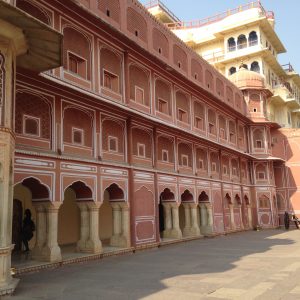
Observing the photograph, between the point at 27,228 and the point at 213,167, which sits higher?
the point at 213,167

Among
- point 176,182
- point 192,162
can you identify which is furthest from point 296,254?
point 192,162

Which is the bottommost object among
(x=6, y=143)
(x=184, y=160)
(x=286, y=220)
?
(x=286, y=220)

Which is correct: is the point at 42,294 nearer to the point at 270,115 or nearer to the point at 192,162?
the point at 192,162

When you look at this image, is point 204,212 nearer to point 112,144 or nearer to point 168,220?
point 168,220

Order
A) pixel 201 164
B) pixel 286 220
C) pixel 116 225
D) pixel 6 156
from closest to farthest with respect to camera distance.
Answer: pixel 6 156, pixel 116 225, pixel 201 164, pixel 286 220

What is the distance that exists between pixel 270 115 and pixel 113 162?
23.5 meters

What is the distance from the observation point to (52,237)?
12562 mm

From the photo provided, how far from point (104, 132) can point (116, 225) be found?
150 inches

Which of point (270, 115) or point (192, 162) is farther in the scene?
point (270, 115)

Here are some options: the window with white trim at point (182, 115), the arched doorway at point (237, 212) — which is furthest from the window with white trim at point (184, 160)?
the arched doorway at point (237, 212)

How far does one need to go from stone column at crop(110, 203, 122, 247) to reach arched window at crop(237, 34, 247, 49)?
990 inches

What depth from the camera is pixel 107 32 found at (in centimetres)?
1569

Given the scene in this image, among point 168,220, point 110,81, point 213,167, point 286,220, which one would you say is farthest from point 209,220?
point 110,81

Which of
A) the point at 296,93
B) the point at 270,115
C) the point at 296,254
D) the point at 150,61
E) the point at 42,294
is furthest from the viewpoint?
the point at 296,93
